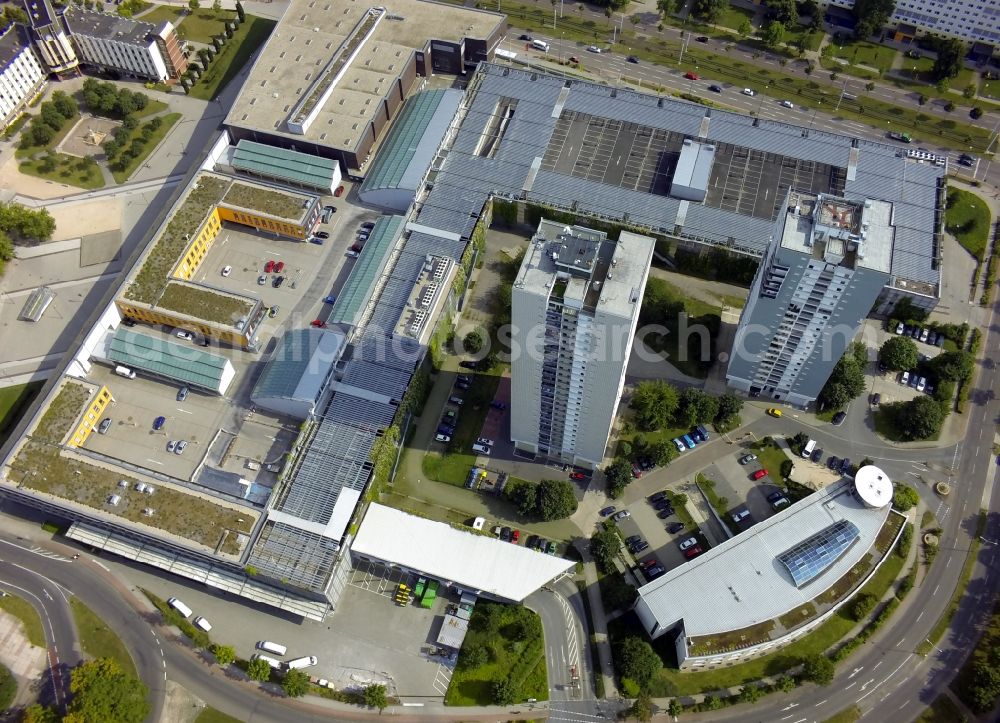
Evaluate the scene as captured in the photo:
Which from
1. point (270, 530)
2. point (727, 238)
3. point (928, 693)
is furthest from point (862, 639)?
point (270, 530)

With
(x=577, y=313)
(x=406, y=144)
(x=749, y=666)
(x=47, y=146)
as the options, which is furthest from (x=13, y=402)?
(x=749, y=666)

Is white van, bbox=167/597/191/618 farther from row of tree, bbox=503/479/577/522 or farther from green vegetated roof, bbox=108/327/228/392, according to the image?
row of tree, bbox=503/479/577/522

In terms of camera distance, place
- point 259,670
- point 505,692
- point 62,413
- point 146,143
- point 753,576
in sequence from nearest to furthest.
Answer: point 505,692 < point 259,670 < point 753,576 < point 62,413 < point 146,143

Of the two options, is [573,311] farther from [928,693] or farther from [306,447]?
[928,693]

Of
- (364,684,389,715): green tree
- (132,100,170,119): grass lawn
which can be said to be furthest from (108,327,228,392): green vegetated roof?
(132,100,170,119): grass lawn

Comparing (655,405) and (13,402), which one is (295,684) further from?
(13,402)
